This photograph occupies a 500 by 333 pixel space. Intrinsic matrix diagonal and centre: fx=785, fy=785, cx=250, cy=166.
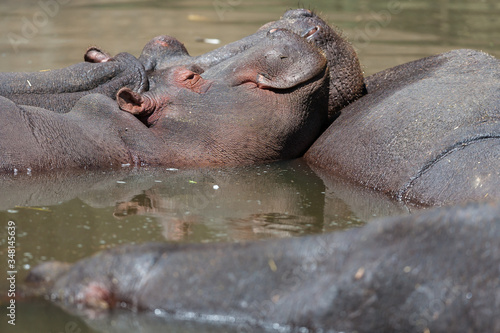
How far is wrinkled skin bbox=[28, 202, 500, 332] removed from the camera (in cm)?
263

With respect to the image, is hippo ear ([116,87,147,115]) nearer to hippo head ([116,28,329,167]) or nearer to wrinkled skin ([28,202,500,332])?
hippo head ([116,28,329,167])

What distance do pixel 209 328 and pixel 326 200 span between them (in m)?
1.90

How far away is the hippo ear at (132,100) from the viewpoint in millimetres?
5062

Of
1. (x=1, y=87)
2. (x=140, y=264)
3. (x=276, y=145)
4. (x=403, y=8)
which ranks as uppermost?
(x=140, y=264)

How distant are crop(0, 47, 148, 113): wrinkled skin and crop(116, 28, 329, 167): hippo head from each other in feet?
1.09

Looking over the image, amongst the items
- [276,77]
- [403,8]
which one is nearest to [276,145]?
[276,77]

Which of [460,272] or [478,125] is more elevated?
[460,272]

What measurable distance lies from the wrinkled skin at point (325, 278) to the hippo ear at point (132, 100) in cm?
216

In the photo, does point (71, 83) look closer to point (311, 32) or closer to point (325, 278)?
point (311, 32)

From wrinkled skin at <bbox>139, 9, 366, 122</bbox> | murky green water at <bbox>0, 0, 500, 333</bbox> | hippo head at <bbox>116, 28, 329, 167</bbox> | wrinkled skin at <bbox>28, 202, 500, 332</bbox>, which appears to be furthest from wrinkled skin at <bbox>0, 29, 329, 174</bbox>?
wrinkled skin at <bbox>28, 202, 500, 332</bbox>

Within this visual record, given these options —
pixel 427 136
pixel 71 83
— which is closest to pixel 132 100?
pixel 71 83

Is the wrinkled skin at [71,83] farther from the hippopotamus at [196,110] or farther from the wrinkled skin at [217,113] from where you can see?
the wrinkled skin at [217,113]

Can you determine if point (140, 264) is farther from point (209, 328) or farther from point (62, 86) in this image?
point (62, 86)

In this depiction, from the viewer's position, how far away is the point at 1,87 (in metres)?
5.24
